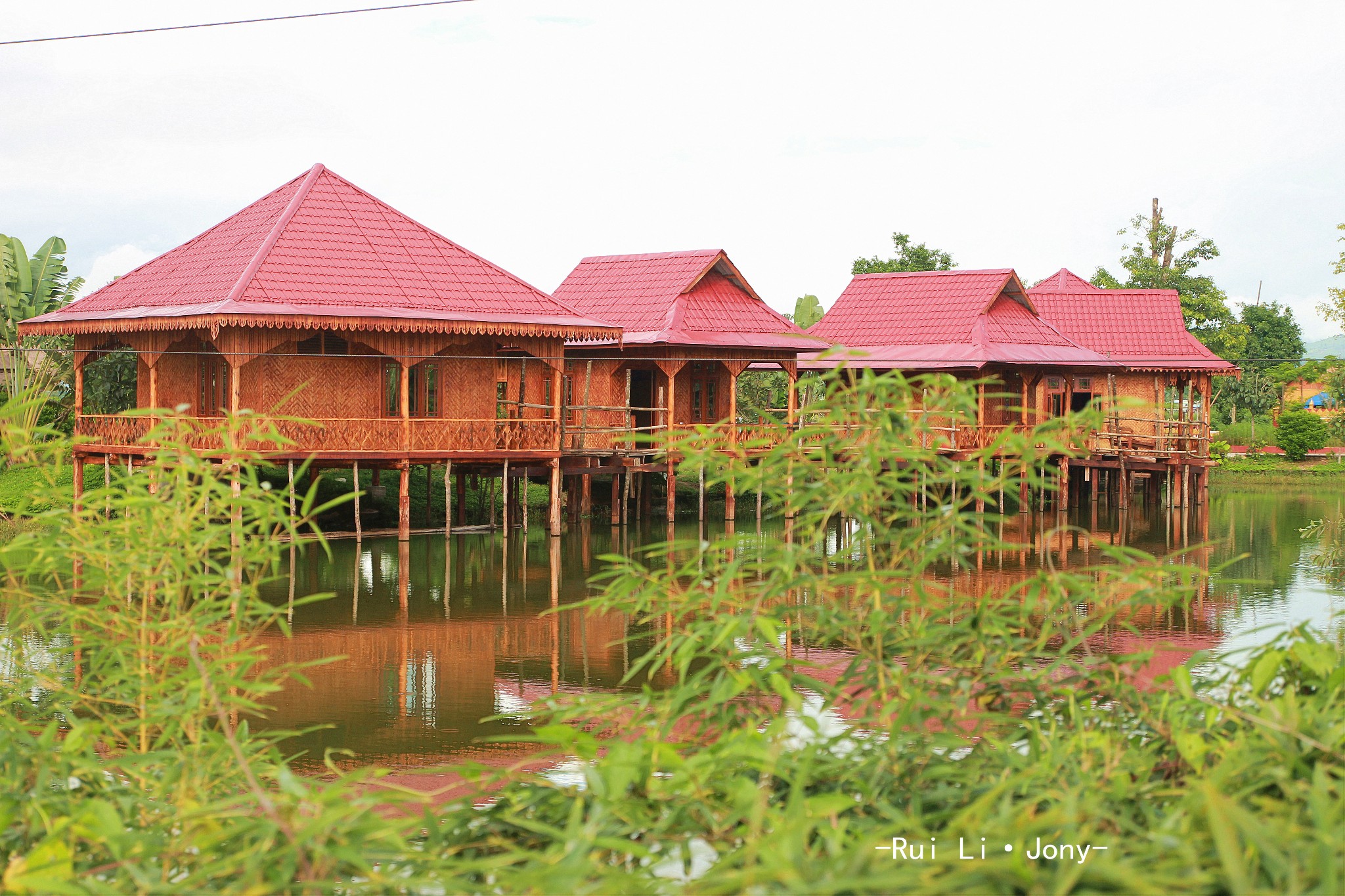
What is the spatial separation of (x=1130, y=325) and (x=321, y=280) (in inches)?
874

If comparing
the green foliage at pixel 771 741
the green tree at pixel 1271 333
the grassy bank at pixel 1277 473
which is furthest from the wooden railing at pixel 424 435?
the green tree at pixel 1271 333

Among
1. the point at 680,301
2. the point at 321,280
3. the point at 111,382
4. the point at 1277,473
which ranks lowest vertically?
the point at 1277,473

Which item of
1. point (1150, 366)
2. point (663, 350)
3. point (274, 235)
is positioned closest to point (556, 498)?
point (663, 350)

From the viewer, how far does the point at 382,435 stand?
21.1m

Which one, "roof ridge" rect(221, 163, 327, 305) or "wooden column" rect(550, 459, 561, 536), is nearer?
"roof ridge" rect(221, 163, 327, 305)

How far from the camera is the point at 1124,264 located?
4866 cm

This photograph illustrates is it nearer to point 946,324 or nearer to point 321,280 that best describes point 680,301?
point 946,324

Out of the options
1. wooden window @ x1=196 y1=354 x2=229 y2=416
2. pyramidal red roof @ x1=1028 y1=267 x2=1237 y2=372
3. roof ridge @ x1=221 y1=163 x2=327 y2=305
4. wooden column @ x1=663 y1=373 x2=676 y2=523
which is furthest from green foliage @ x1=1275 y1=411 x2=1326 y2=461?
wooden window @ x1=196 y1=354 x2=229 y2=416

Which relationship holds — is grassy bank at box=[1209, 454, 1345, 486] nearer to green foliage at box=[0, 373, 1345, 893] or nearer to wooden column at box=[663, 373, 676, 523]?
wooden column at box=[663, 373, 676, 523]

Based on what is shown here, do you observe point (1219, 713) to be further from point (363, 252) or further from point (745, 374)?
point (745, 374)

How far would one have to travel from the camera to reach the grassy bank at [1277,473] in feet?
134

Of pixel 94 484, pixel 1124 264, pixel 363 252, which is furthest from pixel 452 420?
pixel 1124 264

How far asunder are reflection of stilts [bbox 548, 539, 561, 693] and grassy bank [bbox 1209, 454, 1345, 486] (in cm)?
2760

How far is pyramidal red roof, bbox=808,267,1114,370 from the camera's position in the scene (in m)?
29.3
